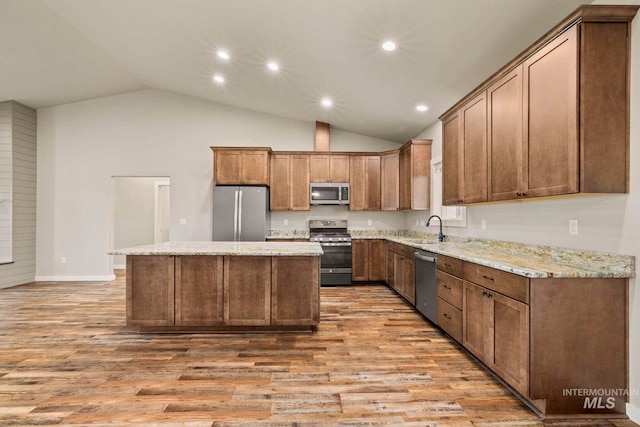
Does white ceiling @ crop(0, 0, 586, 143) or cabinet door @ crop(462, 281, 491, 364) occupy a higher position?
white ceiling @ crop(0, 0, 586, 143)

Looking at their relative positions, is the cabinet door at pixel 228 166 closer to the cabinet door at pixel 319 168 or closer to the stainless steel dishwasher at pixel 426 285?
the cabinet door at pixel 319 168

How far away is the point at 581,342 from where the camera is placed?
191 centimetres

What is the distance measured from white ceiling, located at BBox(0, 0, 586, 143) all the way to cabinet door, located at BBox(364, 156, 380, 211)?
59 cm

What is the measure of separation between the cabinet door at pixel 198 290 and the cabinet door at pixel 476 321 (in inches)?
92.7

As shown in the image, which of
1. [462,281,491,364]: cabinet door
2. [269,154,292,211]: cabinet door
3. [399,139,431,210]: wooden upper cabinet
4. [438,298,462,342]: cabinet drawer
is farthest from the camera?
[269,154,292,211]: cabinet door

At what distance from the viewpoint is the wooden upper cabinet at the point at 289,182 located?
5855mm

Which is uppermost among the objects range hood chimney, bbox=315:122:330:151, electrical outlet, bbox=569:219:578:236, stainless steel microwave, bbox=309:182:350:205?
range hood chimney, bbox=315:122:330:151

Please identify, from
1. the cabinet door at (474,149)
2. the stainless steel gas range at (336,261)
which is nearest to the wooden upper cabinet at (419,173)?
the stainless steel gas range at (336,261)

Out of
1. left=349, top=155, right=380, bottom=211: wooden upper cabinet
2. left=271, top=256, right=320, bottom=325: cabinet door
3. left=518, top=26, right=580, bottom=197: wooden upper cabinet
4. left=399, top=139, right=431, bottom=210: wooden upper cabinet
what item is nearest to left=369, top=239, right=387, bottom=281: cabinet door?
left=349, top=155, right=380, bottom=211: wooden upper cabinet

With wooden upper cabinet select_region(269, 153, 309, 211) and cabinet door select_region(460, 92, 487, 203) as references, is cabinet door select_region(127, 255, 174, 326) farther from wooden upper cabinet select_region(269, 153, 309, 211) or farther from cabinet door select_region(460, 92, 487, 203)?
cabinet door select_region(460, 92, 487, 203)

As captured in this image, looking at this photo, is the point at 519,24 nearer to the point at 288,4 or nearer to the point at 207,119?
the point at 288,4

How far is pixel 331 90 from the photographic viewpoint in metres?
4.50

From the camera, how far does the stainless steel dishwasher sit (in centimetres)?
338

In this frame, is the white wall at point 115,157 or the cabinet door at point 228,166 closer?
the cabinet door at point 228,166
